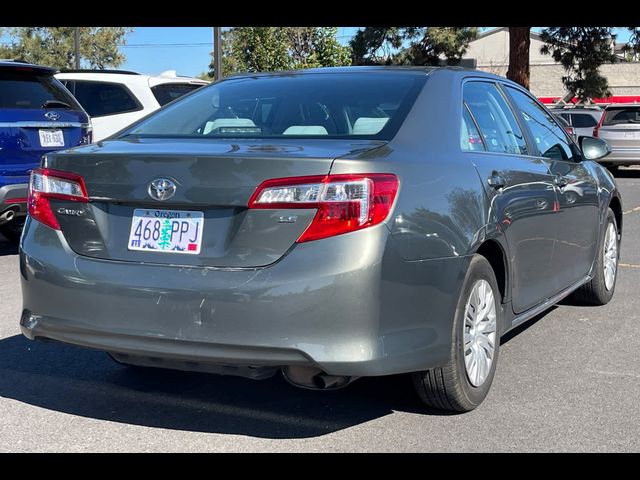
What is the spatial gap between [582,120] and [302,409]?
20052mm

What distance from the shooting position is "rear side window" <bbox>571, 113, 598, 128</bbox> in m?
22.3

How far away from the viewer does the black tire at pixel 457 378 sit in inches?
148

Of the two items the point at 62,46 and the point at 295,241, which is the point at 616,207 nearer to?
the point at 295,241

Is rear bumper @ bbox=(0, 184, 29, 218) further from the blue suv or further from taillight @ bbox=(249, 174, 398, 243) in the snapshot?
taillight @ bbox=(249, 174, 398, 243)

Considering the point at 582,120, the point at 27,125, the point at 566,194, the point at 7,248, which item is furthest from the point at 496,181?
the point at 582,120

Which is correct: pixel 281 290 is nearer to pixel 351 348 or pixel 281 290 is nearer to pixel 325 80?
pixel 351 348

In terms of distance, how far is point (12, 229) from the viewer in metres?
9.15

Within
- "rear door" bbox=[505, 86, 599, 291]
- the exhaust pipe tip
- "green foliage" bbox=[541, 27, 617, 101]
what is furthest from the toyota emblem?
"green foliage" bbox=[541, 27, 617, 101]

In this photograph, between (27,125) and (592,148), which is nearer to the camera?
(592,148)

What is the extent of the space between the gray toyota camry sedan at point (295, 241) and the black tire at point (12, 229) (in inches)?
205

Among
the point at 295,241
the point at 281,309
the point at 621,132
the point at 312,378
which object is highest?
the point at 621,132

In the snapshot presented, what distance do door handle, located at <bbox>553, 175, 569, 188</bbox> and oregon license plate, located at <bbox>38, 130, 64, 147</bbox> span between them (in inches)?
188

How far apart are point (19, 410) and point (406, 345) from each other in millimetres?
1850

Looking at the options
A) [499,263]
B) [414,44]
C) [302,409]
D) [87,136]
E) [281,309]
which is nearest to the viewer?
[281,309]
